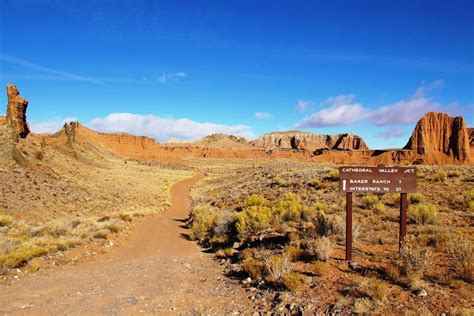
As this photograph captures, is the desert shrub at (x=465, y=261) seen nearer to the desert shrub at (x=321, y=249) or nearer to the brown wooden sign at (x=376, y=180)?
the brown wooden sign at (x=376, y=180)

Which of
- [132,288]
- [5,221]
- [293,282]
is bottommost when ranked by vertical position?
[132,288]

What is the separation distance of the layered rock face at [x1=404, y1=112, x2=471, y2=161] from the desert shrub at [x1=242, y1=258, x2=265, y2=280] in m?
92.0

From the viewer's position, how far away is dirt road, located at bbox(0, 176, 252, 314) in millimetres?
7309

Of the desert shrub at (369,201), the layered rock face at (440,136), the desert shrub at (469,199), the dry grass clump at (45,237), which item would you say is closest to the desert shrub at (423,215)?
the desert shrub at (469,199)

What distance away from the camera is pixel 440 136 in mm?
93125

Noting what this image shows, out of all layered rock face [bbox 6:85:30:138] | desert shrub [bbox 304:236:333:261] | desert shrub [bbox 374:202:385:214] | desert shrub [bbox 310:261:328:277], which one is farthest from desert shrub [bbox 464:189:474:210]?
layered rock face [bbox 6:85:30:138]

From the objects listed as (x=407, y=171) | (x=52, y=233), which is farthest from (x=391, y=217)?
(x=52, y=233)

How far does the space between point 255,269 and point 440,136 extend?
99.6 meters

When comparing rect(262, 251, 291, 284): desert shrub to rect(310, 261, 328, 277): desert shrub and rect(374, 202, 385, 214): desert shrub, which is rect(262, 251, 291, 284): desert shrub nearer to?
rect(310, 261, 328, 277): desert shrub

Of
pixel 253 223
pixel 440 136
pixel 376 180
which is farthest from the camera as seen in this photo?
pixel 440 136

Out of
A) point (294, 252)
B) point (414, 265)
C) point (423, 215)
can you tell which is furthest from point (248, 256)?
point (423, 215)

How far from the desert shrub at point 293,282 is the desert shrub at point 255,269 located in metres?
0.98

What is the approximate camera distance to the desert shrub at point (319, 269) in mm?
7962

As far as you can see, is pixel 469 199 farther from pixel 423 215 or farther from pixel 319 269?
pixel 319 269
